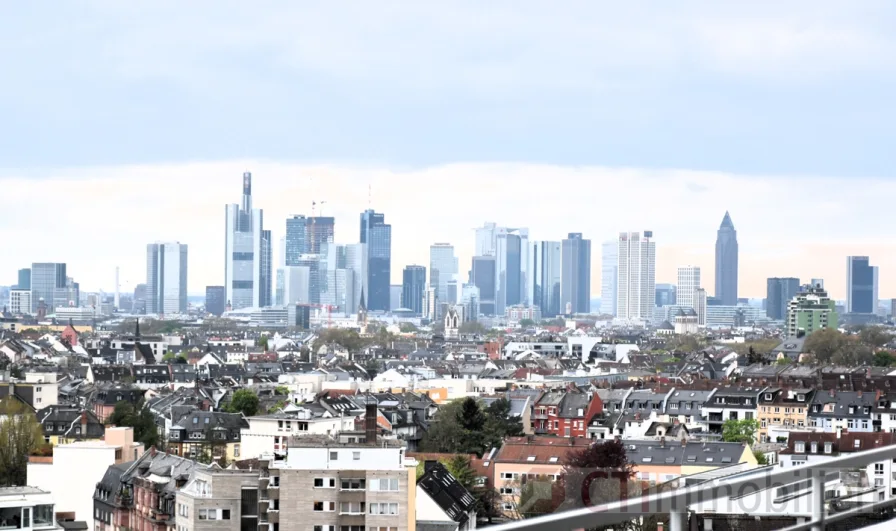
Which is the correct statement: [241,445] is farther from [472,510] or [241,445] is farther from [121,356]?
[121,356]

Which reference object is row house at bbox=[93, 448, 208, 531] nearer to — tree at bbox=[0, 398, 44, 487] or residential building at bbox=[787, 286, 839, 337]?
tree at bbox=[0, 398, 44, 487]

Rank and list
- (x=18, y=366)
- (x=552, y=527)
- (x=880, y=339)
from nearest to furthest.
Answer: (x=552, y=527) → (x=18, y=366) → (x=880, y=339)

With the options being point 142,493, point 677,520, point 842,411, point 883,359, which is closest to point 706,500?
point 677,520

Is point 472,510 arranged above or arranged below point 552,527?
below

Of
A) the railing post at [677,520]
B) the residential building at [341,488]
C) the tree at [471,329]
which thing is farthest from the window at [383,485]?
the tree at [471,329]

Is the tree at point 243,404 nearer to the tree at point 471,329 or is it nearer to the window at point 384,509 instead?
the window at point 384,509

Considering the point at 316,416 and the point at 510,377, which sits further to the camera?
the point at 510,377

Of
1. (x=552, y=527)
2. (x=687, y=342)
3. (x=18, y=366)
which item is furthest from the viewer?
(x=687, y=342)

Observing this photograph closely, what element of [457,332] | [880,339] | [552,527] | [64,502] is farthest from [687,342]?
[552,527]
